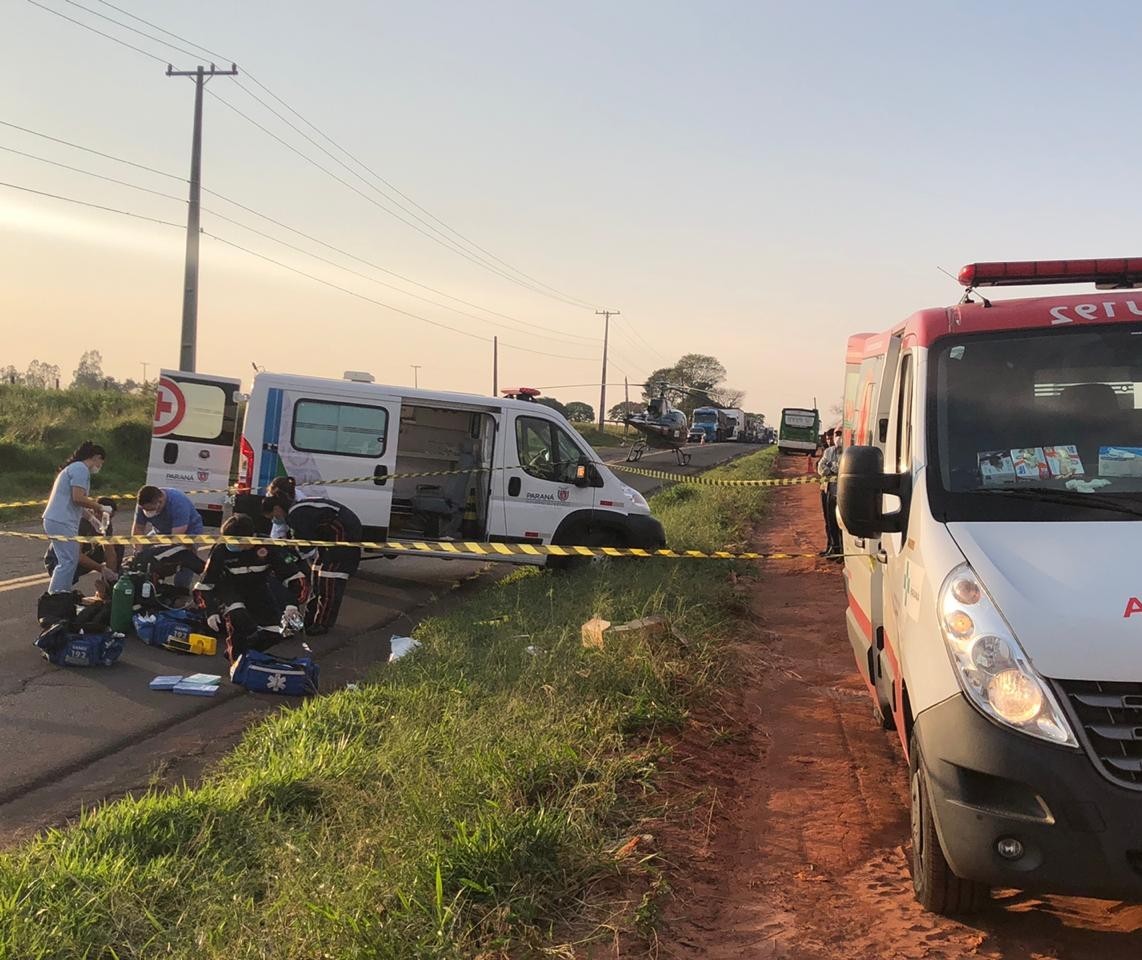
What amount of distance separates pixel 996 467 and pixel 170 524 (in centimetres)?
789

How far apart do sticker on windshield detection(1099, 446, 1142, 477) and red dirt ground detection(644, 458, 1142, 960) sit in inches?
61.5

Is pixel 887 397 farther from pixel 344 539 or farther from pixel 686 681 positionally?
pixel 344 539

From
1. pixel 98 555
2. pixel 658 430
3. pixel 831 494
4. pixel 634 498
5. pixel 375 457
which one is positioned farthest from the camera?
pixel 658 430

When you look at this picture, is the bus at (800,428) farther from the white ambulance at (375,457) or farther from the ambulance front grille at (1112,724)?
the ambulance front grille at (1112,724)

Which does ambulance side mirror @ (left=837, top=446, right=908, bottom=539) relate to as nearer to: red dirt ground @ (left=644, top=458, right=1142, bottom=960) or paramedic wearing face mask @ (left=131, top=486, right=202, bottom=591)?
red dirt ground @ (left=644, top=458, right=1142, bottom=960)

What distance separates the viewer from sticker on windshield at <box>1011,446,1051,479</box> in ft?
12.1

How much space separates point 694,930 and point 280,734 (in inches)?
117

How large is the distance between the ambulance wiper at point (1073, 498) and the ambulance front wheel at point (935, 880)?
3.11 feet

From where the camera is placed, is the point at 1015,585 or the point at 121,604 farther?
the point at 121,604

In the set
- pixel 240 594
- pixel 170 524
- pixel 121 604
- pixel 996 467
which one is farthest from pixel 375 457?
pixel 996 467

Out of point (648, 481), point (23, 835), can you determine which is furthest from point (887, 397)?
point (648, 481)

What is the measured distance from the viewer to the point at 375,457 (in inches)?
431

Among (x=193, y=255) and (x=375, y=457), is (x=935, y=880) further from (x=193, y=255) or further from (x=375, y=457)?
(x=193, y=255)

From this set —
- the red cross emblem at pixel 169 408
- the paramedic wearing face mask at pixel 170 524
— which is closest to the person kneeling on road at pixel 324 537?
the paramedic wearing face mask at pixel 170 524
